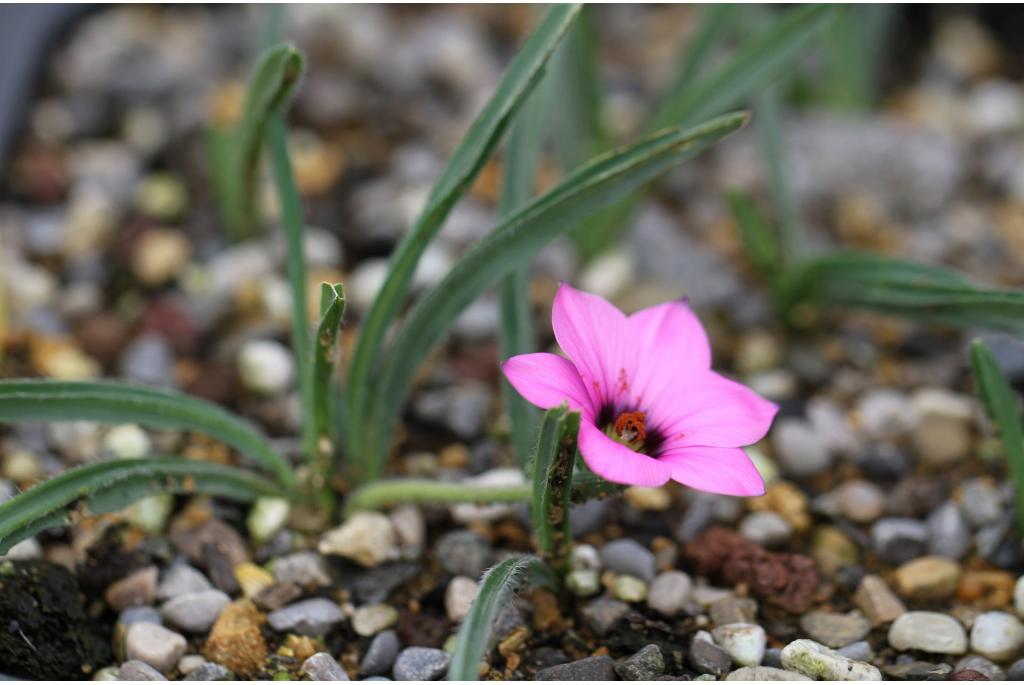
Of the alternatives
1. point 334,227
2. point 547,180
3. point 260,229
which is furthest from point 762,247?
point 260,229

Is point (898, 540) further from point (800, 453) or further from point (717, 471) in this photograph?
point (717, 471)

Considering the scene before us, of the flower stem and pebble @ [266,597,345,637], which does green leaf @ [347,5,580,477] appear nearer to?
the flower stem

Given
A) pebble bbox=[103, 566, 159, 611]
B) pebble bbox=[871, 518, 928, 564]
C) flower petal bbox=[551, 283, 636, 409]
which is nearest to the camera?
flower petal bbox=[551, 283, 636, 409]

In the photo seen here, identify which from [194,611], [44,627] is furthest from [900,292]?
[44,627]

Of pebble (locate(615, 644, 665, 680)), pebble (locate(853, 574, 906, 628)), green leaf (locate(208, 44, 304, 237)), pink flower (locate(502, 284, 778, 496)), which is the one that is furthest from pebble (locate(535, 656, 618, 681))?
green leaf (locate(208, 44, 304, 237))

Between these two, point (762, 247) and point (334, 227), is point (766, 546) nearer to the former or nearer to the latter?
point (762, 247)
